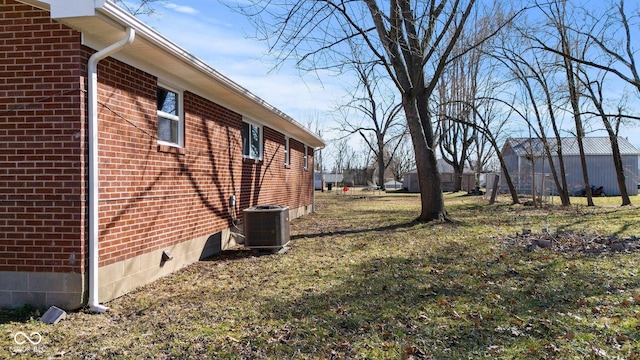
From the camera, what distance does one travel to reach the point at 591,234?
9.74 meters

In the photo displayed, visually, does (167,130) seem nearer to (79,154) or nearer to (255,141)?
(79,154)

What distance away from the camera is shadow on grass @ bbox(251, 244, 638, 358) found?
12.4 ft

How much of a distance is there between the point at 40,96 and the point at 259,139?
7.05 m

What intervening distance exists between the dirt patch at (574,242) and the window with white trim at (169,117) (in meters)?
6.89

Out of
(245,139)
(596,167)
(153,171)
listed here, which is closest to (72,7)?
(153,171)

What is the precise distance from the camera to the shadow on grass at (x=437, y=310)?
12.4 ft

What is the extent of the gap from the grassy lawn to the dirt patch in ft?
0.33

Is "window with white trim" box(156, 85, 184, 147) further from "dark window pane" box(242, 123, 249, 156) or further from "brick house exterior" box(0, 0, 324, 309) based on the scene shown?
"dark window pane" box(242, 123, 249, 156)

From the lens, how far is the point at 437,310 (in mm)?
4727

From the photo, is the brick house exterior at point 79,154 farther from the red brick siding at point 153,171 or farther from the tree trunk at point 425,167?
the tree trunk at point 425,167

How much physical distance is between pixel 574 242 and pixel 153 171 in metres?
8.34

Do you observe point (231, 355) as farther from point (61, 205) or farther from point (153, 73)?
point (153, 73)

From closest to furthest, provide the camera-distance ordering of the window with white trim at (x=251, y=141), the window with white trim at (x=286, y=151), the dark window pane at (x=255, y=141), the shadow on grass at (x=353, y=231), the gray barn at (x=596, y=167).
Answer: the window with white trim at (x=251, y=141) → the shadow on grass at (x=353, y=231) → the dark window pane at (x=255, y=141) → the window with white trim at (x=286, y=151) → the gray barn at (x=596, y=167)

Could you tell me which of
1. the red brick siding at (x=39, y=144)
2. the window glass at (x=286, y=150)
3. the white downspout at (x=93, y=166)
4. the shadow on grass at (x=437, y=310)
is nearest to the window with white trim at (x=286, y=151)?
the window glass at (x=286, y=150)
